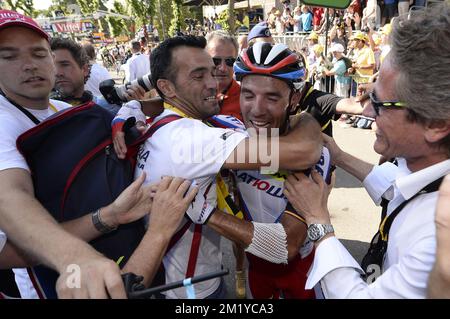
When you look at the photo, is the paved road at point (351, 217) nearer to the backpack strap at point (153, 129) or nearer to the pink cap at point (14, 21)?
the backpack strap at point (153, 129)

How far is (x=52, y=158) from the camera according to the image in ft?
4.99

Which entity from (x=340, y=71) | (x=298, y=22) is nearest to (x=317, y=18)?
(x=298, y=22)

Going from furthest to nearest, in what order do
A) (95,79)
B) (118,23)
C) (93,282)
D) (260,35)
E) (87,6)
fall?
(87,6) → (118,23) → (260,35) → (95,79) → (93,282)

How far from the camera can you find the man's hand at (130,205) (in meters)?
1.58

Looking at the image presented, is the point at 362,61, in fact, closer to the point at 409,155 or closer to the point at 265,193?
the point at 265,193

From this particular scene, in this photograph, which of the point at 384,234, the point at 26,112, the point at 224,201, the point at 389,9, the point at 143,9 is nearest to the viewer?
the point at 384,234

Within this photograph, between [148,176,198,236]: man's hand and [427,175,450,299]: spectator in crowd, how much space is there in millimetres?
1022

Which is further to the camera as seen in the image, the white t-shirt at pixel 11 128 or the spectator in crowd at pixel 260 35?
the spectator in crowd at pixel 260 35

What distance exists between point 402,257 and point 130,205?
47.3 inches

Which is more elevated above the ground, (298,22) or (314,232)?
(298,22)

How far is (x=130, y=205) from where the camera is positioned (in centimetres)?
160

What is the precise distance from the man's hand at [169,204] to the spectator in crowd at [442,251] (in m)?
1.02

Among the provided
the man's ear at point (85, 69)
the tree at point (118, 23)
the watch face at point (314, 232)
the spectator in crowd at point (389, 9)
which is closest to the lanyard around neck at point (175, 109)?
the watch face at point (314, 232)

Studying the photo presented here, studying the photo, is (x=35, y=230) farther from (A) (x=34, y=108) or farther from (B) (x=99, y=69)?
(B) (x=99, y=69)
